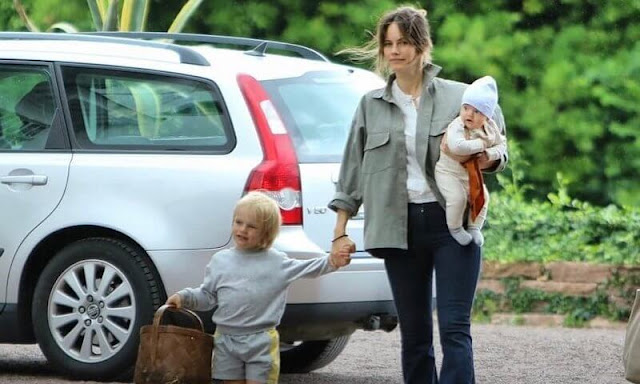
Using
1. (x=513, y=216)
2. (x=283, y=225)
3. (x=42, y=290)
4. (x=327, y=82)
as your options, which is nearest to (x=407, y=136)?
(x=283, y=225)

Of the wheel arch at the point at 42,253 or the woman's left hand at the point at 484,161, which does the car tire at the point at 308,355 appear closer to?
the wheel arch at the point at 42,253

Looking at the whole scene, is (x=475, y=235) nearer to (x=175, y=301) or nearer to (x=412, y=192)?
(x=412, y=192)

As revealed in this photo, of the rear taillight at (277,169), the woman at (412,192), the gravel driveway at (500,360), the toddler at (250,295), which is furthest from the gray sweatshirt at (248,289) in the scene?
the gravel driveway at (500,360)

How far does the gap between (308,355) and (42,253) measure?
1.63 metres

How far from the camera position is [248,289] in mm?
6613

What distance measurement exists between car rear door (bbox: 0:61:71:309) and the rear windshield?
107cm

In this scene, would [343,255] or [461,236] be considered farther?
[343,255]

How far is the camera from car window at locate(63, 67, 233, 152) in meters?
7.47

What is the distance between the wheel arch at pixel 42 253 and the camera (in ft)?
24.8

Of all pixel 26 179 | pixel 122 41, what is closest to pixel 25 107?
pixel 26 179

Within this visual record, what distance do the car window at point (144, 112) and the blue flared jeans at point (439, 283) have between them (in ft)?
4.65

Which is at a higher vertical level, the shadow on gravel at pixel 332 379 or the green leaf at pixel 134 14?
the green leaf at pixel 134 14

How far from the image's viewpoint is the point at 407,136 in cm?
621

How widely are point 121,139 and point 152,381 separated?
1.47 metres
